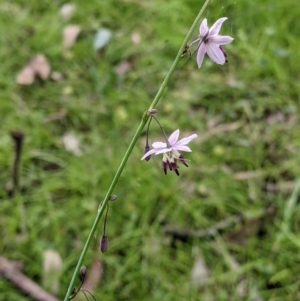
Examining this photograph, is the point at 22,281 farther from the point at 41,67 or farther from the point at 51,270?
the point at 41,67

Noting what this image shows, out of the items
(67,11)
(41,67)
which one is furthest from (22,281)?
(67,11)

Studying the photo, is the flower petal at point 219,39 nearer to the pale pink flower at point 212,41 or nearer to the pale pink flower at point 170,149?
the pale pink flower at point 212,41

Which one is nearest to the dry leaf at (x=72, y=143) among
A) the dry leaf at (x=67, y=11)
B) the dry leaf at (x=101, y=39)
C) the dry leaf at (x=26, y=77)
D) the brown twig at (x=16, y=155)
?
the brown twig at (x=16, y=155)

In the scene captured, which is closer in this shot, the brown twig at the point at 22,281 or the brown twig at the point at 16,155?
the brown twig at the point at 22,281

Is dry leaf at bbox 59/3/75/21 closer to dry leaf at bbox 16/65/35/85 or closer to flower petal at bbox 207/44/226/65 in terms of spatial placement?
dry leaf at bbox 16/65/35/85

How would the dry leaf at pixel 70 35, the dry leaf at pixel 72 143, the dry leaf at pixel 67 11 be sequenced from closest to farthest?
the dry leaf at pixel 72 143 < the dry leaf at pixel 70 35 < the dry leaf at pixel 67 11

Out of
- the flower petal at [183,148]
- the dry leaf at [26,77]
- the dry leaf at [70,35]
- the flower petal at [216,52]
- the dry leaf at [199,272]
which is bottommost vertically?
the flower petal at [183,148]

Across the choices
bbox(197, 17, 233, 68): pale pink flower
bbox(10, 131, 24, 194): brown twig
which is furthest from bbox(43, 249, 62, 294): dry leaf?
bbox(197, 17, 233, 68): pale pink flower

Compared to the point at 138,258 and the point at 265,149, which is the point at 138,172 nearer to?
the point at 138,258
